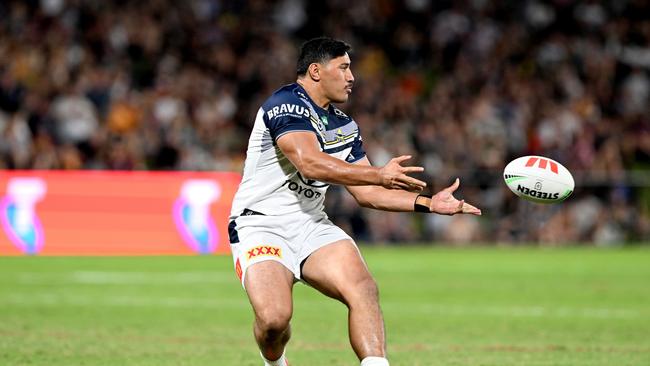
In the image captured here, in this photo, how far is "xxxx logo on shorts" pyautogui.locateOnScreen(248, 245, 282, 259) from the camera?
777 cm

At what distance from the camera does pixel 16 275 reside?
56.7 feet

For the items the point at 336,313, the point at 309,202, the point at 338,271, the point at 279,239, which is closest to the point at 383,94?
the point at 336,313

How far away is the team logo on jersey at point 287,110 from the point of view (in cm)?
764

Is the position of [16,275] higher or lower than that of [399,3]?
lower

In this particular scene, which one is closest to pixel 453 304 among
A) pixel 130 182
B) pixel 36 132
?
pixel 130 182

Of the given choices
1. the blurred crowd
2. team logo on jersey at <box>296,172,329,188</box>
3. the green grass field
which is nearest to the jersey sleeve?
team logo on jersey at <box>296,172,329,188</box>

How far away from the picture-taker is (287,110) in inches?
301

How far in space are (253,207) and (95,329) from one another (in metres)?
4.16

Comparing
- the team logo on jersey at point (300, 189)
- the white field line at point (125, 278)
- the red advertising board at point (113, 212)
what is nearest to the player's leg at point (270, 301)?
the team logo on jersey at point (300, 189)

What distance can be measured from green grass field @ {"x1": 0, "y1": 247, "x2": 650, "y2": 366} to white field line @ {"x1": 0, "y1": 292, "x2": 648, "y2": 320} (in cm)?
1

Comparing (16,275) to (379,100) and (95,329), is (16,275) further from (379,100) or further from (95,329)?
(379,100)

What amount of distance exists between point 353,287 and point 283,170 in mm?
1048

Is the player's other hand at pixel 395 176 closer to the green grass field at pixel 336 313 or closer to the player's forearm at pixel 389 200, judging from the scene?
the player's forearm at pixel 389 200

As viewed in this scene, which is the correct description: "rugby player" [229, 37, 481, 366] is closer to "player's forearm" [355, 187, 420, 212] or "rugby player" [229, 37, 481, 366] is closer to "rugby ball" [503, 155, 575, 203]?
"player's forearm" [355, 187, 420, 212]
